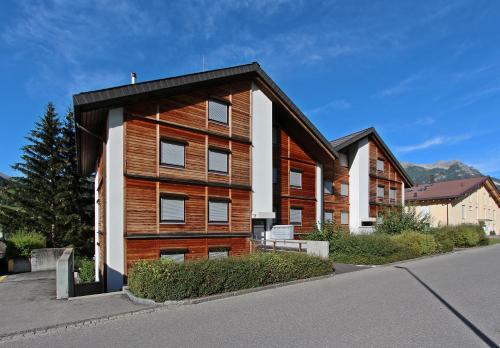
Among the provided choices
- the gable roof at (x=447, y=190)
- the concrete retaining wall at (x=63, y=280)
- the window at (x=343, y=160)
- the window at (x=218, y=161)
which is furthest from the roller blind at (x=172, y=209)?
the gable roof at (x=447, y=190)

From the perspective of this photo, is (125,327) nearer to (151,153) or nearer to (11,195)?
(151,153)

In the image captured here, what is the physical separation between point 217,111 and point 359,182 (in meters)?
15.2

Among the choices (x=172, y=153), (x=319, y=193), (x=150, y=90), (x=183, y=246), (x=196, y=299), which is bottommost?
(x=196, y=299)

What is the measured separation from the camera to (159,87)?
1566 centimetres

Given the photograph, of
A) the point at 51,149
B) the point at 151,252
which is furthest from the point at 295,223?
the point at 51,149

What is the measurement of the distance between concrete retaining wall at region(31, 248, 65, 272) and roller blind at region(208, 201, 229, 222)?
29.0ft

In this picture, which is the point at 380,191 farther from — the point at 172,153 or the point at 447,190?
the point at 172,153

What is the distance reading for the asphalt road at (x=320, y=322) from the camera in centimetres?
675

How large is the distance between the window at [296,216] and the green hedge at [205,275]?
10485 millimetres

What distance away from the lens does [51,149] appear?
28.5 metres

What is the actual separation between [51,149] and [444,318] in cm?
2800

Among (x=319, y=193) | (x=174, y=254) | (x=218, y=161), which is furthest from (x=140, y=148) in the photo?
(x=319, y=193)

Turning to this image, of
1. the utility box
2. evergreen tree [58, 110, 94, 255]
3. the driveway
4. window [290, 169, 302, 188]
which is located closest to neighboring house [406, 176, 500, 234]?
Result: window [290, 169, 302, 188]

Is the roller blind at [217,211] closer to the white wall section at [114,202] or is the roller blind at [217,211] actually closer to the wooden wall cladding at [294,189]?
the white wall section at [114,202]
